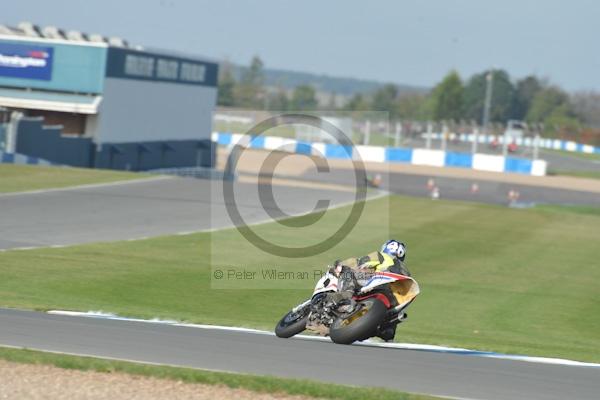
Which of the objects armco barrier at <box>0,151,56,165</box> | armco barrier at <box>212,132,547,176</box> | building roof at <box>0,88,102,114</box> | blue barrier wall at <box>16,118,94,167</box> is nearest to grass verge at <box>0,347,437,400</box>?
armco barrier at <box>0,151,56,165</box>

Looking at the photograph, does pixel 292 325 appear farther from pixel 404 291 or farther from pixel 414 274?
pixel 414 274

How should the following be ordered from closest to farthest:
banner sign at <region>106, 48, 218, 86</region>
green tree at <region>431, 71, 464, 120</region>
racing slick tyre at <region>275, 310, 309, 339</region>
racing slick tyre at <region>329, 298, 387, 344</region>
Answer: racing slick tyre at <region>329, 298, 387, 344</region> < racing slick tyre at <region>275, 310, 309, 339</region> < banner sign at <region>106, 48, 218, 86</region> < green tree at <region>431, 71, 464, 120</region>

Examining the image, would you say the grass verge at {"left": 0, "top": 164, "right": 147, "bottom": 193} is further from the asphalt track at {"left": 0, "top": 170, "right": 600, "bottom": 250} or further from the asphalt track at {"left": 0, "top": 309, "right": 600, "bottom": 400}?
the asphalt track at {"left": 0, "top": 309, "right": 600, "bottom": 400}

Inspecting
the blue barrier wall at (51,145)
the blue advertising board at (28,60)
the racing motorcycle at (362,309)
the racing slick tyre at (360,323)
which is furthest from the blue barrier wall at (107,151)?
the racing slick tyre at (360,323)

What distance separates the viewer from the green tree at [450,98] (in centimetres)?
16812

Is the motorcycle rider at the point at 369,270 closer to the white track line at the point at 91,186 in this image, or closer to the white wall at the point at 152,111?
the white track line at the point at 91,186

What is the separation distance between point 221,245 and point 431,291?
23.9ft

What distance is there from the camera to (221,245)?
28672 mm

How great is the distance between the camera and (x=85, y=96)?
5725 centimetres

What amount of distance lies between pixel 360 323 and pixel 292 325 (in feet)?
3.60

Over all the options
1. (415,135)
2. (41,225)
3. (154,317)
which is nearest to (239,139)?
(415,135)

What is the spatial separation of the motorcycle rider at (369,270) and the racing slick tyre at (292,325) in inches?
20.6

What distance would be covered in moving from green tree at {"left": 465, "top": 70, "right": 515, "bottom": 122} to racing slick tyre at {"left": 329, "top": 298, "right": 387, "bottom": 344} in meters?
172

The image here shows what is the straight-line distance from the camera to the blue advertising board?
189ft
